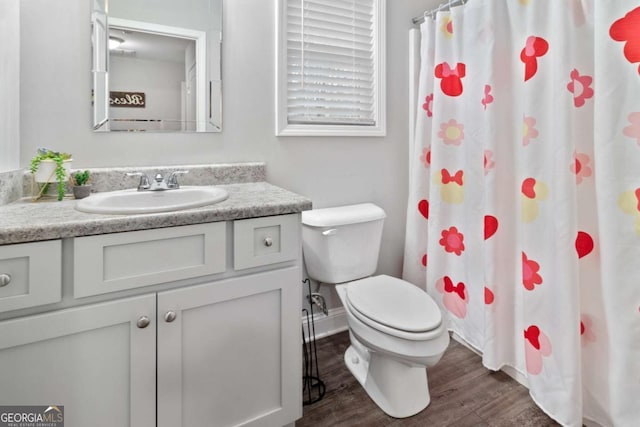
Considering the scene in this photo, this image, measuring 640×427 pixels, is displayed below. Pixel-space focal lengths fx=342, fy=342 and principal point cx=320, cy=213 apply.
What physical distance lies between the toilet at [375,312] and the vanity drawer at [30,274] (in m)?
1.00

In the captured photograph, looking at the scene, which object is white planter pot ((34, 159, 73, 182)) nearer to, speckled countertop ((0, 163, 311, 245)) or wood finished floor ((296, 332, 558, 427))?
speckled countertop ((0, 163, 311, 245))

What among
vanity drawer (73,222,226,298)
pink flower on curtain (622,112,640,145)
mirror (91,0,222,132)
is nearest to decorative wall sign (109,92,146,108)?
mirror (91,0,222,132)

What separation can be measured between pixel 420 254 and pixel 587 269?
882mm

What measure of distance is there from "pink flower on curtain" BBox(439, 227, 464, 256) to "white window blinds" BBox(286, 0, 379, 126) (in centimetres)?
77

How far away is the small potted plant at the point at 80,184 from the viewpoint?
50.7 inches

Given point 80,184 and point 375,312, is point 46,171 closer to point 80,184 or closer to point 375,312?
point 80,184

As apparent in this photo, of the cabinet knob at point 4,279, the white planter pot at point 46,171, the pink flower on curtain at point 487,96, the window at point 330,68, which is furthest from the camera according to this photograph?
the window at point 330,68

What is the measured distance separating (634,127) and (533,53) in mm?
478

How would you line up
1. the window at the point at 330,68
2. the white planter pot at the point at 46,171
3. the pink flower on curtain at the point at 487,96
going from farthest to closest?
the window at the point at 330,68 < the pink flower on curtain at the point at 487,96 < the white planter pot at the point at 46,171

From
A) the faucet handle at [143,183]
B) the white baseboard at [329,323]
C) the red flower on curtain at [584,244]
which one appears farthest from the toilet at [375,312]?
the faucet handle at [143,183]

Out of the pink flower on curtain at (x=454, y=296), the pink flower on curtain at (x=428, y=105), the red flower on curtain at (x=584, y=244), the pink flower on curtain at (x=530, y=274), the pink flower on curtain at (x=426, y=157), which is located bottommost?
the pink flower on curtain at (x=454, y=296)

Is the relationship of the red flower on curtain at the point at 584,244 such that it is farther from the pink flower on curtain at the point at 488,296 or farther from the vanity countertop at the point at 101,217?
the vanity countertop at the point at 101,217

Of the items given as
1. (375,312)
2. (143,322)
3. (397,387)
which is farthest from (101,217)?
(397,387)

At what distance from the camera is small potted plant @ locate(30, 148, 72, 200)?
123cm
